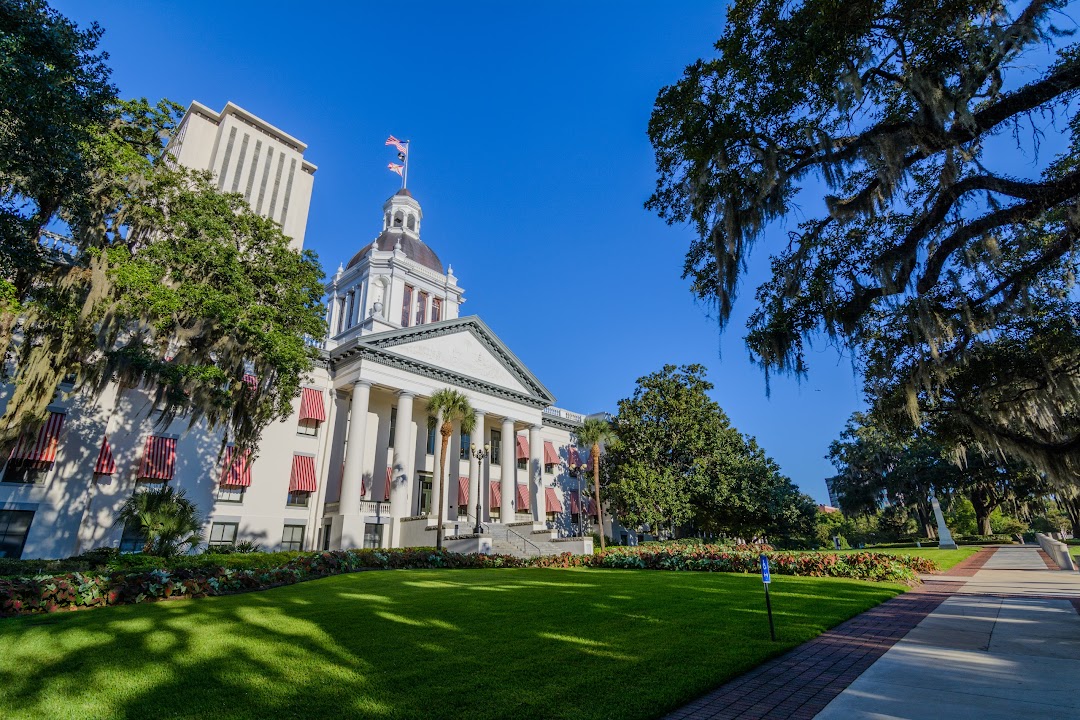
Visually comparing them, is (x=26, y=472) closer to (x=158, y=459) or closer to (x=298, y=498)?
(x=158, y=459)

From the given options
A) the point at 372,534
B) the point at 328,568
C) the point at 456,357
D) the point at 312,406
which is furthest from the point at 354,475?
the point at 456,357

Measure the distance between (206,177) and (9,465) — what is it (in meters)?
13.8

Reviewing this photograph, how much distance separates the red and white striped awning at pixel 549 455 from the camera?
139 ft

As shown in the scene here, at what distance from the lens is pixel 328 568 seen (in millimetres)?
18406

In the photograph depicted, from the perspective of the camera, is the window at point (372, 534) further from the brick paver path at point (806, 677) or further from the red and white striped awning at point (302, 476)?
the brick paver path at point (806, 677)

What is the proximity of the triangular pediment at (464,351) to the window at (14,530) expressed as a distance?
15728mm

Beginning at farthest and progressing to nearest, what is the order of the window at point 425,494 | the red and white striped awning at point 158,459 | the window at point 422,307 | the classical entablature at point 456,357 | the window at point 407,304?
the window at point 422,307, the window at point 407,304, the window at point 425,494, the classical entablature at point 456,357, the red and white striped awning at point 158,459

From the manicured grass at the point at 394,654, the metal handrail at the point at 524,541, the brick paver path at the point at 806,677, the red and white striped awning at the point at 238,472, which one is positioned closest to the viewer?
the brick paver path at the point at 806,677

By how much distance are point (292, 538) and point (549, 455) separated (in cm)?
2054

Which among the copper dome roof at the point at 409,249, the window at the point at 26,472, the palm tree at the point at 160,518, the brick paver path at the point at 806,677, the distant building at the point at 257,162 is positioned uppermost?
the distant building at the point at 257,162

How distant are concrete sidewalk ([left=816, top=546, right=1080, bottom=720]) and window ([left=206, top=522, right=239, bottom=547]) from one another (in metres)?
27.9

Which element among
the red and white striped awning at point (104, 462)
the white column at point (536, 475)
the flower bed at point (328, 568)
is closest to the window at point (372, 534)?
the flower bed at point (328, 568)

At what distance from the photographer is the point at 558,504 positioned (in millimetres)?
41031

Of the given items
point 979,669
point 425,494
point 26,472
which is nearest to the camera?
point 979,669
